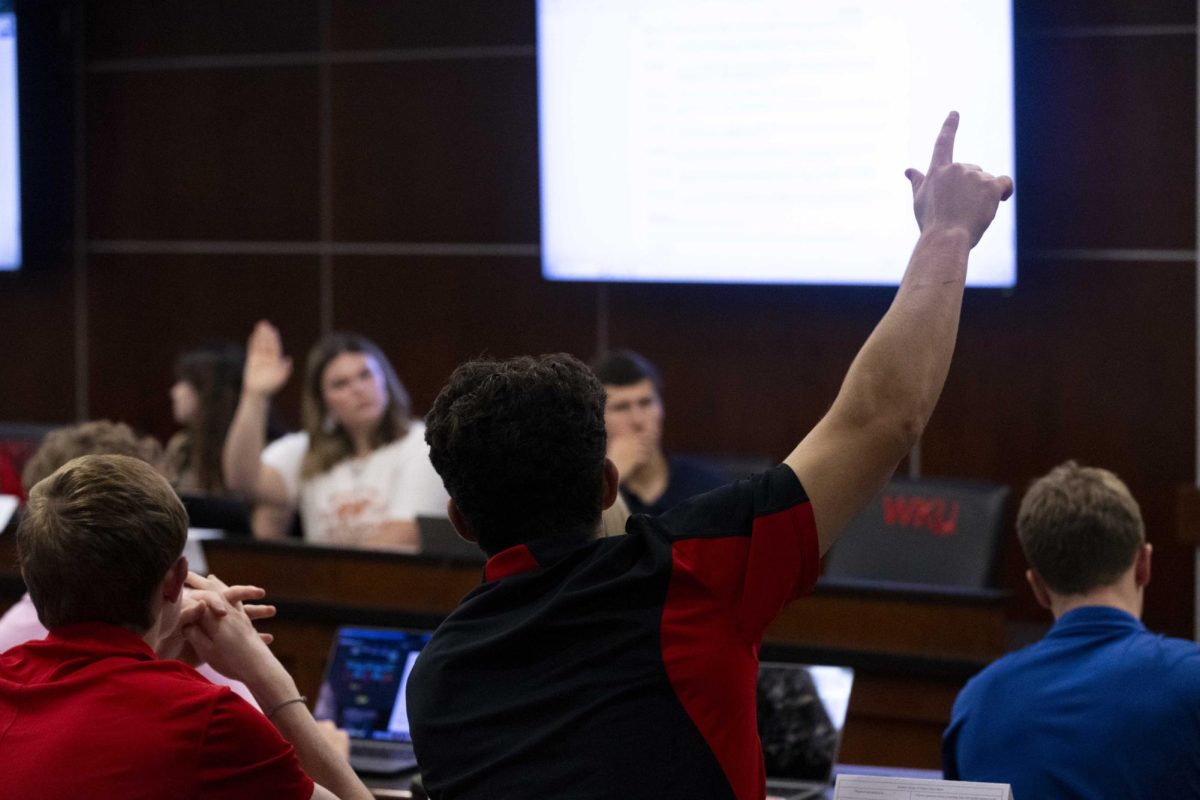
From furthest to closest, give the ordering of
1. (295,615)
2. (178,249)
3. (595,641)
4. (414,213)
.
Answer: (178,249), (414,213), (295,615), (595,641)

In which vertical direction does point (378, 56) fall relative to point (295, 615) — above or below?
above

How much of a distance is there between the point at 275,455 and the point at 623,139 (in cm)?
157

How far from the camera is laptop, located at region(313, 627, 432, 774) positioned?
274cm

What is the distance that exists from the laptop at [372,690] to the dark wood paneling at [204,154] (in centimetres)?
351

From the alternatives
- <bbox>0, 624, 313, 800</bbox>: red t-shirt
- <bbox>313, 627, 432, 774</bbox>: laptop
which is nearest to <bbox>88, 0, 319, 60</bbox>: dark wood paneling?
<bbox>313, 627, 432, 774</bbox>: laptop

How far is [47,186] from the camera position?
249 inches

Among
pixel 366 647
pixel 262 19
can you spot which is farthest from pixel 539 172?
pixel 366 647

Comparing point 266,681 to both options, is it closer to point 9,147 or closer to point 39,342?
point 9,147

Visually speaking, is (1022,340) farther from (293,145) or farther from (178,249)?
(178,249)

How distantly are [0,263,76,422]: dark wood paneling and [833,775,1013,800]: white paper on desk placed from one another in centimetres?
558

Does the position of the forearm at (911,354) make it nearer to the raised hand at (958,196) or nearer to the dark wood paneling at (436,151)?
the raised hand at (958,196)

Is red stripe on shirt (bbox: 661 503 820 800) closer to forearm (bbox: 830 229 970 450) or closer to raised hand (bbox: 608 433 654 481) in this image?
forearm (bbox: 830 229 970 450)

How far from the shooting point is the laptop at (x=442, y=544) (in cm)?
359

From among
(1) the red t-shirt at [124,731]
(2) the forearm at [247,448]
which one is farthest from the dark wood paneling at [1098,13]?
(1) the red t-shirt at [124,731]
